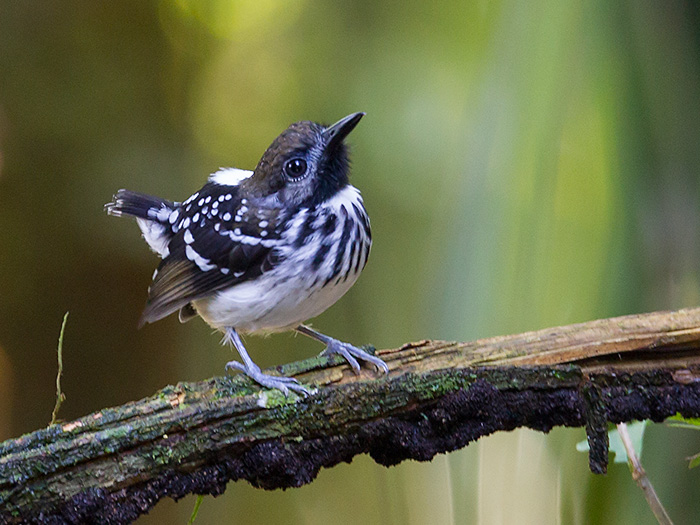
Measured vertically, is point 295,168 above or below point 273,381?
above

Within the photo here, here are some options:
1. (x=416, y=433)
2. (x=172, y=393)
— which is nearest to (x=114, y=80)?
(x=172, y=393)

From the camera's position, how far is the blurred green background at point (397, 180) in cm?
186

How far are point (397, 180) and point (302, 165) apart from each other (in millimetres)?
997

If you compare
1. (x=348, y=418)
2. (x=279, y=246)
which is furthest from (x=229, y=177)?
(x=348, y=418)

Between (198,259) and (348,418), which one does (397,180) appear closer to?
(198,259)

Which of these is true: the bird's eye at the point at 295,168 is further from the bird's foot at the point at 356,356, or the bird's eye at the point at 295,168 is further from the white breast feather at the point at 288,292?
the bird's foot at the point at 356,356

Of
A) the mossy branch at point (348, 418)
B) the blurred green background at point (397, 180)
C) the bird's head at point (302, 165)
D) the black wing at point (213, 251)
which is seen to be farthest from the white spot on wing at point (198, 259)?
the blurred green background at point (397, 180)

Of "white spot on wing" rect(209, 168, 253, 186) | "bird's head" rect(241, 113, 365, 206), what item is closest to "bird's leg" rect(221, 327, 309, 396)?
"bird's head" rect(241, 113, 365, 206)

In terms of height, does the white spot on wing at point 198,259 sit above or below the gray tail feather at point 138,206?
below

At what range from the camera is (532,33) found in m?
2.05

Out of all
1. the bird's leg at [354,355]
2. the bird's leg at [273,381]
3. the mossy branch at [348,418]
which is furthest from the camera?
the bird's leg at [354,355]

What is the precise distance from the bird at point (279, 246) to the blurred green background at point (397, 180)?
68 centimetres

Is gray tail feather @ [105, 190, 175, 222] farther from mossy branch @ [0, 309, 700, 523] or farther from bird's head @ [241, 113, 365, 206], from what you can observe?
mossy branch @ [0, 309, 700, 523]

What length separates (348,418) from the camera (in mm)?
1232
